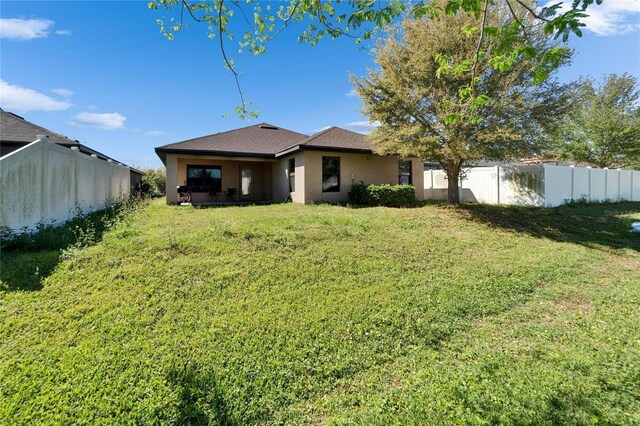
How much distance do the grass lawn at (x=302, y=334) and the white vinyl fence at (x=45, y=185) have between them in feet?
2.45

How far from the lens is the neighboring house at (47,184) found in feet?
17.6

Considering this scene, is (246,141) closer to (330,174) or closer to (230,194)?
(230,194)

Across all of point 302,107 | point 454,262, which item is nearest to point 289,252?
point 454,262

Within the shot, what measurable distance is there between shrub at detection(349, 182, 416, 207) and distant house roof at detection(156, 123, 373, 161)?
2.21m

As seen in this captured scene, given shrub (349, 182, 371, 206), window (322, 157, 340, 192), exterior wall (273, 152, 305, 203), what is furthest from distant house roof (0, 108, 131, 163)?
shrub (349, 182, 371, 206)

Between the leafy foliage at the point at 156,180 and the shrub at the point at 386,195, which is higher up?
the leafy foliage at the point at 156,180

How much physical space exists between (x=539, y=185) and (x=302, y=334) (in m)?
15.7

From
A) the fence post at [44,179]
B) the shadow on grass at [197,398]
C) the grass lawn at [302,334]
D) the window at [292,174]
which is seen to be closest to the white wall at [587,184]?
the grass lawn at [302,334]

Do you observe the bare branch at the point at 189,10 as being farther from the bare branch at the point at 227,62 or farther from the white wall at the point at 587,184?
the white wall at the point at 587,184

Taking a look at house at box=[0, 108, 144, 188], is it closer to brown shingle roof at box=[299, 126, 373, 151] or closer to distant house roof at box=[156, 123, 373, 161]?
distant house roof at box=[156, 123, 373, 161]

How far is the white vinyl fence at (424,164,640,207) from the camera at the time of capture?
1462 cm

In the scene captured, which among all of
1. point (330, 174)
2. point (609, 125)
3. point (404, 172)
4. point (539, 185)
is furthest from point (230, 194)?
point (609, 125)

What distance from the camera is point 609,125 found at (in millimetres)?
20641

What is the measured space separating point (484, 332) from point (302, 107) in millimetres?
16237
